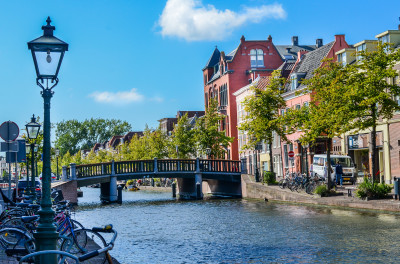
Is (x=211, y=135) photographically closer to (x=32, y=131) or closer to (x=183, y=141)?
(x=183, y=141)

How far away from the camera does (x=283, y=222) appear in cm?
2434

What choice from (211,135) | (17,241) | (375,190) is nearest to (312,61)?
(211,135)

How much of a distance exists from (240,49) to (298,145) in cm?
2267

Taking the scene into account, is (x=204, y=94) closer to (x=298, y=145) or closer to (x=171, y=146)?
(x=171, y=146)

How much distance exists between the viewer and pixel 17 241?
10.8 m

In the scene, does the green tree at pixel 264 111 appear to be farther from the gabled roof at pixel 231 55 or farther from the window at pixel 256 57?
the gabled roof at pixel 231 55

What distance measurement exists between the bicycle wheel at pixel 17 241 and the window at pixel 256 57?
62852mm

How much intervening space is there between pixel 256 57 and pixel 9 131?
193 ft

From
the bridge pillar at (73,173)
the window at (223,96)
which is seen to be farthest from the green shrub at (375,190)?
the window at (223,96)

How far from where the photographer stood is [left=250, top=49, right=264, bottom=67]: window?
73.2m

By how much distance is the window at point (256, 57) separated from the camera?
7319cm

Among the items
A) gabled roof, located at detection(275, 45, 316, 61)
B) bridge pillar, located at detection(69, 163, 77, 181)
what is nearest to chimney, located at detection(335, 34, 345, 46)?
gabled roof, located at detection(275, 45, 316, 61)

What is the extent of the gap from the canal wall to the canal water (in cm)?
74

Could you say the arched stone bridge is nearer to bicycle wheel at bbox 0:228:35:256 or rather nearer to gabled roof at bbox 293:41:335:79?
gabled roof at bbox 293:41:335:79
